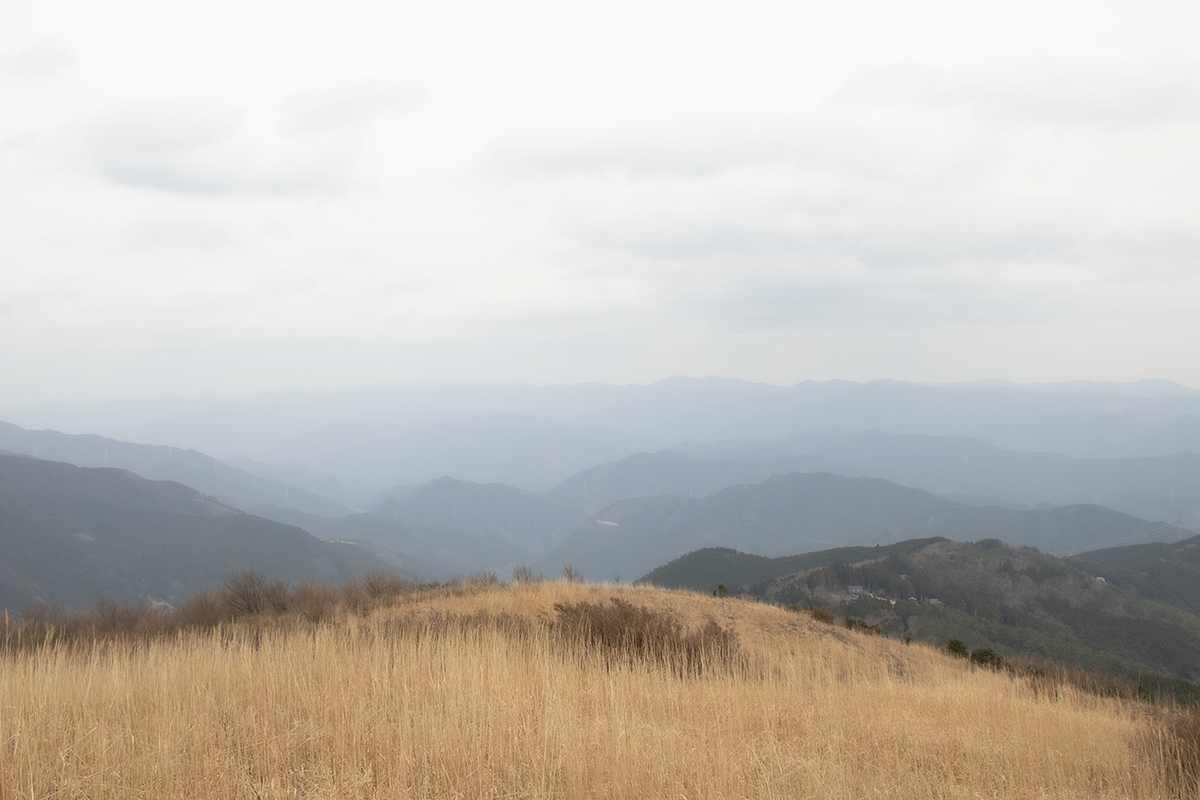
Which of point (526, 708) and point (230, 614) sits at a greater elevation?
point (526, 708)

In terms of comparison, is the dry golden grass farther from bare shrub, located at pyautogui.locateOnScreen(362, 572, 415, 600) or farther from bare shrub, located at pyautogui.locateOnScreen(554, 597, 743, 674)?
bare shrub, located at pyautogui.locateOnScreen(362, 572, 415, 600)

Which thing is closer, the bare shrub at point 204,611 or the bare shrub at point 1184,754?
the bare shrub at point 1184,754

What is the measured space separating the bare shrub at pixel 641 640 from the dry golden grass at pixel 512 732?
1.61 ft

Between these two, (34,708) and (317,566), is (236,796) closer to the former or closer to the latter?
(34,708)

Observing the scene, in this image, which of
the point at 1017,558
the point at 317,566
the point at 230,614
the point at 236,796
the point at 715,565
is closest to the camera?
the point at 236,796

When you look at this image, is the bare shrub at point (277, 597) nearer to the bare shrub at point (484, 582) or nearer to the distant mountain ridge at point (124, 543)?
the bare shrub at point (484, 582)

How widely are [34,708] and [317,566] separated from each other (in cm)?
14910

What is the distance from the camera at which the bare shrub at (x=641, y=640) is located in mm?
8906

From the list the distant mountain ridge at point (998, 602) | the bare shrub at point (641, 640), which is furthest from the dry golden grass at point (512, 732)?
the distant mountain ridge at point (998, 602)

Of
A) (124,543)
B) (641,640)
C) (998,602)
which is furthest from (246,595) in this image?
(124,543)

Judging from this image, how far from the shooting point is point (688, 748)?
511 cm

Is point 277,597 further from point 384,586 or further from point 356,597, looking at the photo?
point 384,586

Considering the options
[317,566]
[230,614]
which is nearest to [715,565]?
[317,566]

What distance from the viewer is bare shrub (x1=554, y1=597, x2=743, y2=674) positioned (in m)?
8.91
